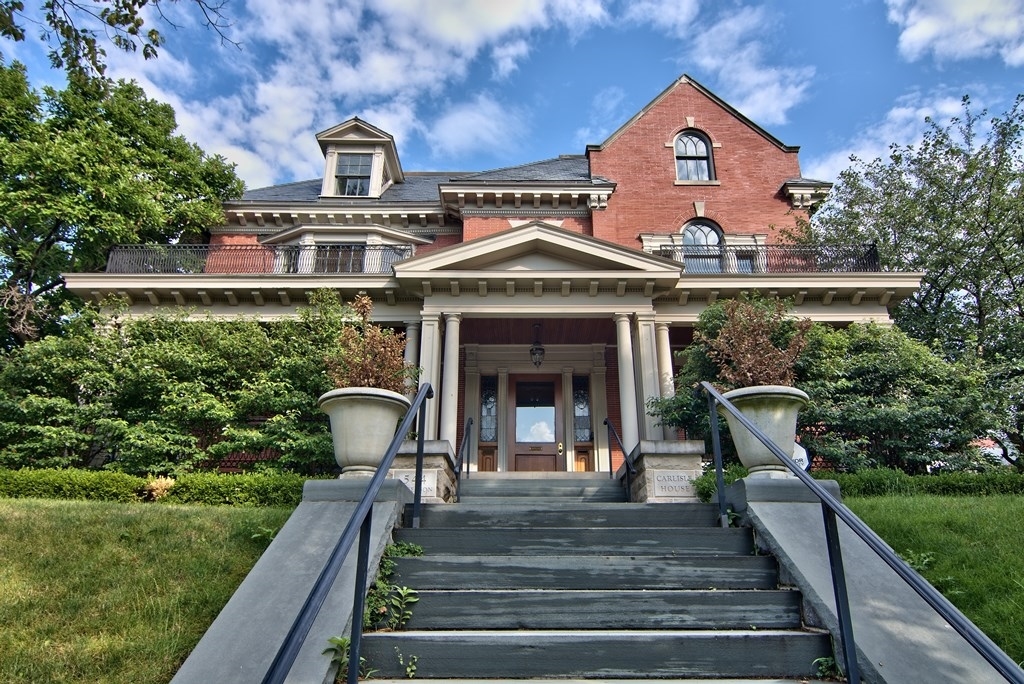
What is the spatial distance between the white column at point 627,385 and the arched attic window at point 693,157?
674 cm

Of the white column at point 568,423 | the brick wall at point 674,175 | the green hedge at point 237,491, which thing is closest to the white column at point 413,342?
the white column at point 568,423

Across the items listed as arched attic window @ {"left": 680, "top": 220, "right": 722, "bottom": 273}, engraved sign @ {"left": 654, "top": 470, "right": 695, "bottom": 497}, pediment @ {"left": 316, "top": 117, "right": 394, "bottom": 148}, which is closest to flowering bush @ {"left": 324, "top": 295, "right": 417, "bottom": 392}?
engraved sign @ {"left": 654, "top": 470, "right": 695, "bottom": 497}

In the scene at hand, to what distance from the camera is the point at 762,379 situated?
7.93 metres

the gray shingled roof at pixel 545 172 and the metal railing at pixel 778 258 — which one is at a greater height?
the gray shingled roof at pixel 545 172

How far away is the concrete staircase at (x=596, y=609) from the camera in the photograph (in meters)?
3.23

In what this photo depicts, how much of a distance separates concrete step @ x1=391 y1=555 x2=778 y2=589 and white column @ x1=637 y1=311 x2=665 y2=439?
8.74 metres

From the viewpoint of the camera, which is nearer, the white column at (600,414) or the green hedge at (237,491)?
the green hedge at (237,491)

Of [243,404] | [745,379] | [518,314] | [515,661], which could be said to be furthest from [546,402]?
[515,661]

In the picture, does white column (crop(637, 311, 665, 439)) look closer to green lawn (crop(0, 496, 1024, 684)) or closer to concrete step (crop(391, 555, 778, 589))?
green lawn (crop(0, 496, 1024, 684))

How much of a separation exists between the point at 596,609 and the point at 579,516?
185 cm

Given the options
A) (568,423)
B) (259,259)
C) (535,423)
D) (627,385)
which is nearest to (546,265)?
(627,385)

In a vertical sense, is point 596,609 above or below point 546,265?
below

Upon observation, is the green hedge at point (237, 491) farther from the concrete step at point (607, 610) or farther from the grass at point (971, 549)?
the grass at point (971, 549)

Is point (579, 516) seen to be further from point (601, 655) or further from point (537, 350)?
point (537, 350)
